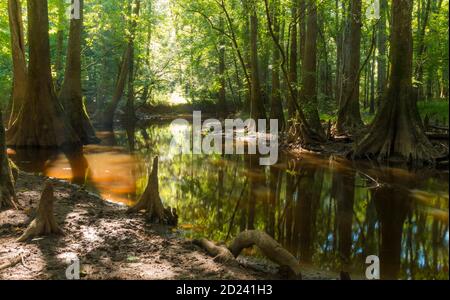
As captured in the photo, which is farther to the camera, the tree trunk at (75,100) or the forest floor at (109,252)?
the tree trunk at (75,100)

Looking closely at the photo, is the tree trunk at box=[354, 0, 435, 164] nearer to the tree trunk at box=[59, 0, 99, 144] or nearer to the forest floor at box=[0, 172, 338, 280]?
the forest floor at box=[0, 172, 338, 280]

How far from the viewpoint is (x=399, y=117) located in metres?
13.2

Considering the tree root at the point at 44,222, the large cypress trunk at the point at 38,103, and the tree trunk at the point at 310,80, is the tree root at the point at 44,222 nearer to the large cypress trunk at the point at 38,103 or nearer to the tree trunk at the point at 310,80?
the large cypress trunk at the point at 38,103

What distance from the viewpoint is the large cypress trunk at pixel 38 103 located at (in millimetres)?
16453

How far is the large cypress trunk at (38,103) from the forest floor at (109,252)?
9.44 m

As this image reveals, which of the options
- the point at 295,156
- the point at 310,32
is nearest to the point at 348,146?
the point at 295,156

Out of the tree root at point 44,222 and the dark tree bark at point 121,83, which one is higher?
the dark tree bark at point 121,83

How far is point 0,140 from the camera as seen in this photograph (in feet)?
25.1

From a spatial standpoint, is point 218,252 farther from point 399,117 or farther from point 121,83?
point 121,83

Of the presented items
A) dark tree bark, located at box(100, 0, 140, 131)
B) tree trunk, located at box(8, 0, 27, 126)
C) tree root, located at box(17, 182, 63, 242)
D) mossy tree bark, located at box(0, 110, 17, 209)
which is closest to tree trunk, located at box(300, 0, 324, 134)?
tree trunk, located at box(8, 0, 27, 126)

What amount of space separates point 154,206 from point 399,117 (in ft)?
27.7

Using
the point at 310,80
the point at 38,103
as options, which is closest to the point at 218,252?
the point at 38,103

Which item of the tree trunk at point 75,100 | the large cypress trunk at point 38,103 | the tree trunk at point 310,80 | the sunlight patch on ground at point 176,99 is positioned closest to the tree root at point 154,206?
the large cypress trunk at point 38,103

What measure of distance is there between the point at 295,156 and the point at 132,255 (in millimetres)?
10832
